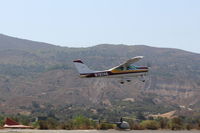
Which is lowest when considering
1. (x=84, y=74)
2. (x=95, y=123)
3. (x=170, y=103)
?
(x=170, y=103)

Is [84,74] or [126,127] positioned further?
[84,74]

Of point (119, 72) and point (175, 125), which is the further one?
point (119, 72)

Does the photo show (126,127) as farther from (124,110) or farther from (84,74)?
(124,110)

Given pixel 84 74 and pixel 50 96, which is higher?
pixel 84 74

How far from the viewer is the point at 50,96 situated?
188 m

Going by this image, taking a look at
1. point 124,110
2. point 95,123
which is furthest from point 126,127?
point 124,110

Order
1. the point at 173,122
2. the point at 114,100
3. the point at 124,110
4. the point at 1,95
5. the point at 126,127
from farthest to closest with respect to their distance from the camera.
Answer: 1. the point at 1,95
2. the point at 114,100
3. the point at 124,110
4. the point at 173,122
5. the point at 126,127

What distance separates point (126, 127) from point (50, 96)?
13886cm

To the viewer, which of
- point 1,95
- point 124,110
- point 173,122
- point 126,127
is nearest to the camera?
point 126,127

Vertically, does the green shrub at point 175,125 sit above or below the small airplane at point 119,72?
below

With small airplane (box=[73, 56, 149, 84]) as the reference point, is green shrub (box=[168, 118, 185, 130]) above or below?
below

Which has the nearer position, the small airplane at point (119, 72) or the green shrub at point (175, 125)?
the green shrub at point (175, 125)

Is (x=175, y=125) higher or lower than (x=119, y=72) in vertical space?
lower

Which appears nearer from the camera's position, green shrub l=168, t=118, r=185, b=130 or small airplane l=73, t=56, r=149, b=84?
green shrub l=168, t=118, r=185, b=130
